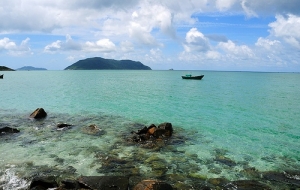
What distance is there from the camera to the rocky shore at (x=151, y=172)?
44.3 ft

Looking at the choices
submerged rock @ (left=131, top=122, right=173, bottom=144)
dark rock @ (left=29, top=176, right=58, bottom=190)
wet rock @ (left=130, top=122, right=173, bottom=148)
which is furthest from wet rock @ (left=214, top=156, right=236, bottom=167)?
dark rock @ (left=29, top=176, right=58, bottom=190)

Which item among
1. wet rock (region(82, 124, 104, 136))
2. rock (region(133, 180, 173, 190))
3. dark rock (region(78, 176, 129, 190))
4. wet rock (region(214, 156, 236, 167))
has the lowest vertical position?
wet rock (region(214, 156, 236, 167))

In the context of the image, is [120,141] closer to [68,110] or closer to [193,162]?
[193,162]

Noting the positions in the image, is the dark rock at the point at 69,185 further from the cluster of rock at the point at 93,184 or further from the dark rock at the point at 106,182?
the dark rock at the point at 106,182

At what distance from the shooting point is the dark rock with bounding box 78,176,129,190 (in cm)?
1329

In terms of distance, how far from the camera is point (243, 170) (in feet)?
56.4

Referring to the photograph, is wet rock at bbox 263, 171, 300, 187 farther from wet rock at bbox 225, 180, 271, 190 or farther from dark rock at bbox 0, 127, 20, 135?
dark rock at bbox 0, 127, 20, 135

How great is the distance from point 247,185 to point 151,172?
248 inches

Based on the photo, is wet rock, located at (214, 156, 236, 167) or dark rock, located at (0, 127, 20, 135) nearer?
wet rock, located at (214, 156, 236, 167)

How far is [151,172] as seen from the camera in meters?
16.4

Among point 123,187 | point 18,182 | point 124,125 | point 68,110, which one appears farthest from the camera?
point 68,110

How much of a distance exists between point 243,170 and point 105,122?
19608mm

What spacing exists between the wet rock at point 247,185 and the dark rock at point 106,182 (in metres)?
6.42

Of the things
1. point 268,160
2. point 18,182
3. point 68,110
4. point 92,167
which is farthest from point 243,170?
point 68,110
